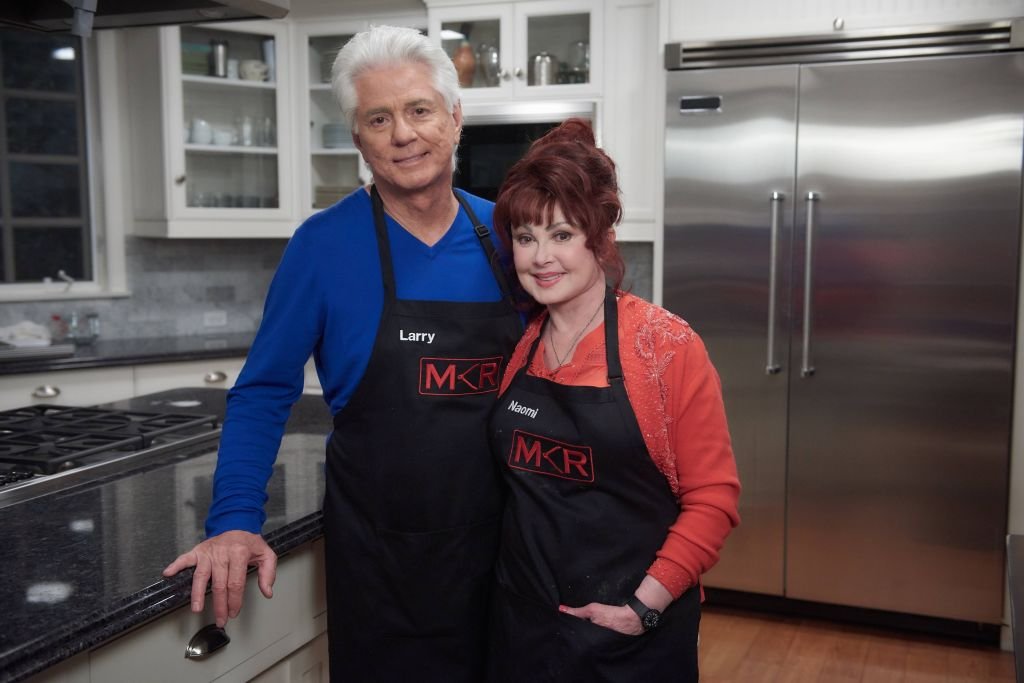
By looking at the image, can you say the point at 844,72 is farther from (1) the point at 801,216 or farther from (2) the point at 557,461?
(2) the point at 557,461

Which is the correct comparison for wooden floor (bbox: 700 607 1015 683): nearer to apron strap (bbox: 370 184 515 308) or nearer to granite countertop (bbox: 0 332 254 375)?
apron strap (bbox: 370 184 515 308)

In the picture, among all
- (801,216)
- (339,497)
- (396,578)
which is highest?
(801,216)

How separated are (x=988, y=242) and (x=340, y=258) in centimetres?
242

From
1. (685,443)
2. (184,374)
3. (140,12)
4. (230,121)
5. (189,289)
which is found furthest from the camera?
(189,289)

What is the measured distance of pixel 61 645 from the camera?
40.4 inches

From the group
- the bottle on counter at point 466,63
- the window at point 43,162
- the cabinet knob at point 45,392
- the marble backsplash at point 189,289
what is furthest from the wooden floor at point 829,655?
the window at point 43,162

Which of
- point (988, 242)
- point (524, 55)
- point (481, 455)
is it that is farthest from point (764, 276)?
point (481, 455)

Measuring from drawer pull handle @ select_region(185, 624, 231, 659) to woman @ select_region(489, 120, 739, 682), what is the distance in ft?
1.32

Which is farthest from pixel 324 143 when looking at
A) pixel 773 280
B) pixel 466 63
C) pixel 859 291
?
pixel 859 291

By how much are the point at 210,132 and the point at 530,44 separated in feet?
4.65

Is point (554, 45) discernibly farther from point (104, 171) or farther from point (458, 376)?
point (458, 376)

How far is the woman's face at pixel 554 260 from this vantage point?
1403 millimetres

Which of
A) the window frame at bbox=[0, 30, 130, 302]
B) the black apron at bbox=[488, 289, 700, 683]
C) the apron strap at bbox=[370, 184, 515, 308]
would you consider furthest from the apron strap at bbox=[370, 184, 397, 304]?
the window frame at bbox=[0, 30, 130, 302]

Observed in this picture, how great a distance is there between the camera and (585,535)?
4.54 ft
